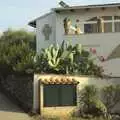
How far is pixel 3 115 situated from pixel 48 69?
379 centimetres

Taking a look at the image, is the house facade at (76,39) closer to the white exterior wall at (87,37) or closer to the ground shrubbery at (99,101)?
the white exterior wall at (87,37)

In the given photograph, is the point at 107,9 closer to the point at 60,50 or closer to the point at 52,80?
the point at 60,50

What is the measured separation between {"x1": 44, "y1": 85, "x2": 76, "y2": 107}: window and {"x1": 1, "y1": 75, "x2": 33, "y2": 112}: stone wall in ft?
4.92

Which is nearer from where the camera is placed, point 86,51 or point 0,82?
point 86,51

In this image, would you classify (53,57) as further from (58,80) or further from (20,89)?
(20,89)

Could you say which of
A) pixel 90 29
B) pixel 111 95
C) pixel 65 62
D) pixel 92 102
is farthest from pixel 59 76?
pixel 90 29

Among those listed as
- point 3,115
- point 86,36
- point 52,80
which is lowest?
point 3,115

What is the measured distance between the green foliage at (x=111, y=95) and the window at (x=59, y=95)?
5.39 feet

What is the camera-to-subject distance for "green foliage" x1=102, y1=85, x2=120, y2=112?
2622 cm

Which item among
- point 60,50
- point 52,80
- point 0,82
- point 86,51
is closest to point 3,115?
point 52,80

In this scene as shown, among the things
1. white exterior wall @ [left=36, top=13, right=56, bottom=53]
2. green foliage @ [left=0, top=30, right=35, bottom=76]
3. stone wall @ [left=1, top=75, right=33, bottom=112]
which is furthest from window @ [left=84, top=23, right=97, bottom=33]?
stone wall @ [left=1, top=75, right=33, bottom=112]

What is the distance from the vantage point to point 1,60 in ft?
108

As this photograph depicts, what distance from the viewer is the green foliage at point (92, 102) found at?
25406 millimetres

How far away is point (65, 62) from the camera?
27672mm
